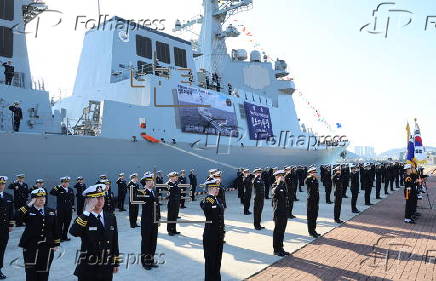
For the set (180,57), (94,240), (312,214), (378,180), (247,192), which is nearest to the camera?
(94,240)

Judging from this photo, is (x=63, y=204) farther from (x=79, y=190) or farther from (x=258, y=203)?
(x=258, y=203)

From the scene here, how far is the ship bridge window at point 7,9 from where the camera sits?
35.4 ft

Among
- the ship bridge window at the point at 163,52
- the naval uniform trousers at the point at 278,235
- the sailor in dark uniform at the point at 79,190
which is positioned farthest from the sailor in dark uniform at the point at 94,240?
the ship bridge window at the point at 163,52

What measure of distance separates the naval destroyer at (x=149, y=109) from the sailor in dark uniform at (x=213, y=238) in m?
6.64

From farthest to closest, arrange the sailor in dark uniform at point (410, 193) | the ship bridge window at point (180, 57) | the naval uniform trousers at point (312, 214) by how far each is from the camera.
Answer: the ship bridge window at point (180, 57) → the sailor in dark uniform at point (410, 193) → the naval uniform trousers at point (312, 214)

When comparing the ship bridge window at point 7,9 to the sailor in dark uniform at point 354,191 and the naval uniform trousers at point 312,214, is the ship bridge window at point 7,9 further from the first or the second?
the sailor in dark uniform at point 354,191

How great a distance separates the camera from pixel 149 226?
570 cm

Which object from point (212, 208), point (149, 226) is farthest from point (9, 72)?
point (212, 208)

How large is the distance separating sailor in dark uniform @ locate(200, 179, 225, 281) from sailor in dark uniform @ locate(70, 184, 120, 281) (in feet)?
4.85

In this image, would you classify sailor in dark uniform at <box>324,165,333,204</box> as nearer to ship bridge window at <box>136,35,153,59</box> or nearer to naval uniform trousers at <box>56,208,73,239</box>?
ship bridge window at <box>136,35,153,59</box>

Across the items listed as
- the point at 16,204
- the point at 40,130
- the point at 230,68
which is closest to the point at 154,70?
the point at 40,130

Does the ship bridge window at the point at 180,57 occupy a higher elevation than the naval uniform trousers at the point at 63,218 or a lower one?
higher

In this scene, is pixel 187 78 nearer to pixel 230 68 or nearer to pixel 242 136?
pixel 242 136

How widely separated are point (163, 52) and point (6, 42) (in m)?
6.72
